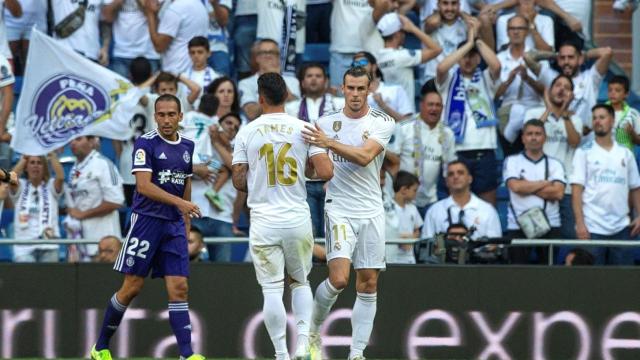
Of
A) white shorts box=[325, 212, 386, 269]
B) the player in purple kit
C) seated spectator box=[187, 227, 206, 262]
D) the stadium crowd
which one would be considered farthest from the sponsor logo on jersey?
the stadium crowd

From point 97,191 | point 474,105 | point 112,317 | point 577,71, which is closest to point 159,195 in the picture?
point 112,317

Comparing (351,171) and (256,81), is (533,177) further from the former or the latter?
(351,171)

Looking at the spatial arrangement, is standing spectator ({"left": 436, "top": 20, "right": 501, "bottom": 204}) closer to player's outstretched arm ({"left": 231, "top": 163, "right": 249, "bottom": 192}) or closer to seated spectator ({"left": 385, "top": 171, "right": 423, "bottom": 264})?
seated spectator ({"left": 385, "top": 171, "right": 423, "bottom": 264})

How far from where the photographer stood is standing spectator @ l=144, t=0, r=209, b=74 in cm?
1550

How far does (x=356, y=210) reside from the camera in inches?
429

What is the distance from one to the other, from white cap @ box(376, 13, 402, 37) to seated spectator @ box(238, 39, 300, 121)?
3.65 feet

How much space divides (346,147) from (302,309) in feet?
4.02

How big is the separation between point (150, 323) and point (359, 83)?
3237 millimetres

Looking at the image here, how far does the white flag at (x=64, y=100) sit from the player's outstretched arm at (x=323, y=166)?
4.37 meters

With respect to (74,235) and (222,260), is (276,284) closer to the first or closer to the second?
(222,260)

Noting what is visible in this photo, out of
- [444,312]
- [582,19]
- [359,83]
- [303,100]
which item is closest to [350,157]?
[359,83]

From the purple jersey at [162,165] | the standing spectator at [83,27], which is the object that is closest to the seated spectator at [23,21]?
the standing spectator at [83,27]

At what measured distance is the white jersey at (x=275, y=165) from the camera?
33.4 feet

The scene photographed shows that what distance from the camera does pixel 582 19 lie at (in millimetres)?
16875
